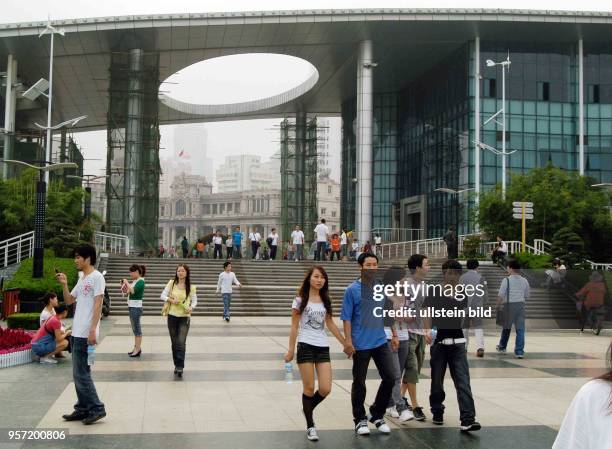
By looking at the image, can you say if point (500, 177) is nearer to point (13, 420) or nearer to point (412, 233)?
point (412, 233)

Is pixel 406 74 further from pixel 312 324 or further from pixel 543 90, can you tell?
pixel 312 324

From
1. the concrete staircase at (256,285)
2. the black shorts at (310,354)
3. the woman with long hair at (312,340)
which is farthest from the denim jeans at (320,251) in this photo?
the black shorts at (310,354)

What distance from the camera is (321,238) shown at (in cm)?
3581

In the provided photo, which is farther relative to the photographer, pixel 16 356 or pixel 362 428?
pixel 16 356

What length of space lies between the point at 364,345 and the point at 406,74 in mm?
56324

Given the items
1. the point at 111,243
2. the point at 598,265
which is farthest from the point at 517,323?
the point at 111,243

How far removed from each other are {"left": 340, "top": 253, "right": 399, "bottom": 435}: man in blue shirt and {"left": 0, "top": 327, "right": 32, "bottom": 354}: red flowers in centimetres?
686

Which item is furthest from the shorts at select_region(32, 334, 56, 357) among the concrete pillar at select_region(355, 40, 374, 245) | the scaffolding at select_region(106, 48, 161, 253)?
the concrete pillar at select_region(355, 40, 374, 245)

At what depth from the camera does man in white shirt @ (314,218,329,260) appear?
35.4 meters

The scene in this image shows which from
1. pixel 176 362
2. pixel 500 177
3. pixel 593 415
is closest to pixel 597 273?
pixel 176 362

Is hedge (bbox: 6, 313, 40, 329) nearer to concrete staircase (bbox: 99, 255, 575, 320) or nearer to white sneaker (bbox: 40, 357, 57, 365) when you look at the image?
white sneaker (bbox: 40, 357, 57, 365)

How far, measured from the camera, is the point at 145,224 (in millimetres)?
48250

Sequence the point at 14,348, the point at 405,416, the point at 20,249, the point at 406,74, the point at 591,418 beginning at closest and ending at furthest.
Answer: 1. the point at 591,418
2. the point at 405,416
3. the point at 14,348
4. the point at 20,249
5. the point at 406,74

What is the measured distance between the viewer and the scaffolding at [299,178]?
68500mm
